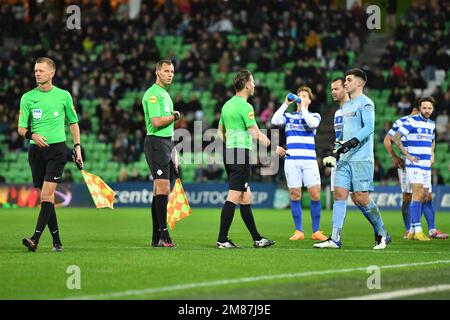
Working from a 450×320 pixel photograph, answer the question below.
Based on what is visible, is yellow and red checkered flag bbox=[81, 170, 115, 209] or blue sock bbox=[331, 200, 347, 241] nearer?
blue sock bbox=[331, 200, 347, 241]

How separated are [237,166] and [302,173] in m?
3.22

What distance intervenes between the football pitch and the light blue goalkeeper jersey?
48.6 inches

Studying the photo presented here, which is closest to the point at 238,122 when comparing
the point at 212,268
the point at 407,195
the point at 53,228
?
the point at 53,228

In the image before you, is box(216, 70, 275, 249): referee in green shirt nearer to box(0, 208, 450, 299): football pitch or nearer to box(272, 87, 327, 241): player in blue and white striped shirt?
box(0, 208, 450, 299): football pitch

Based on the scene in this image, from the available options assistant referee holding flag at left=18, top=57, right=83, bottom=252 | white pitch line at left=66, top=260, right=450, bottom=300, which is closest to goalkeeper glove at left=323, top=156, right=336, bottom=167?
white pitch line at left=66, top=260, right=450, bottom=300

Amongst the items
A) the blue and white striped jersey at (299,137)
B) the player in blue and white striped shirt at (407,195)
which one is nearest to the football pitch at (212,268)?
the player in blue and white striped shirt at (407,195)

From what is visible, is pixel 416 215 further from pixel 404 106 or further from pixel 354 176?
pixel 404 106

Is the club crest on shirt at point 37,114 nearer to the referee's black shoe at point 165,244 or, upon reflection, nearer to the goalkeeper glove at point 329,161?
the referee's black shoe at point 165,244

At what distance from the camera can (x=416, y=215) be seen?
→ 14328 millimetres

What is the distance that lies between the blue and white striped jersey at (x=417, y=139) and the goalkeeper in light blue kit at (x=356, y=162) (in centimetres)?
290

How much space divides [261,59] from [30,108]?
19.7 metres

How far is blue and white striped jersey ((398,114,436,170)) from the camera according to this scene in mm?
14570

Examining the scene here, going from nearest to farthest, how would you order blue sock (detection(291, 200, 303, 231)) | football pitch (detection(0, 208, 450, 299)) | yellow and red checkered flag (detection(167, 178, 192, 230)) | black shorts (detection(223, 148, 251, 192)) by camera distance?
Answer: football pitch (detection(0, 208, 450, 299)), black shorts (detection(223, 148, 251, 192)), yellow and red checkered flag (detection(167, 178, 192, 230)), blue sock (detection(291, 200, 303, 231))

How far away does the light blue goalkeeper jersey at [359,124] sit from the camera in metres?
11.6
